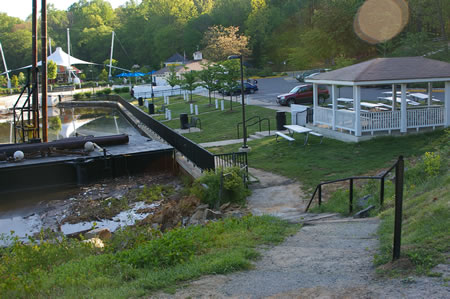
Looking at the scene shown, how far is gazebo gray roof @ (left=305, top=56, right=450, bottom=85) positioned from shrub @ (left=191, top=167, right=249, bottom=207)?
7.47 meters

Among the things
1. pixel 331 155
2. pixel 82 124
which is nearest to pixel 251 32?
pixel 82 124

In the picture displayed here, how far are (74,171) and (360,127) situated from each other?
1154cm

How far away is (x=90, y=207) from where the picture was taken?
16.2 metres

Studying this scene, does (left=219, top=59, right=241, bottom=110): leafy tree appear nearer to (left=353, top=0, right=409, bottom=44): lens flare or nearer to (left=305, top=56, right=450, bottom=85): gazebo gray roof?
(left=305, top=56, right=450, bottom=85): gazebo gray roof

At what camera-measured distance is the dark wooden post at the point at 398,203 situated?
18.2 feet

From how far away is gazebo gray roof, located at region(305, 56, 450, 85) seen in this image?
1852 cm

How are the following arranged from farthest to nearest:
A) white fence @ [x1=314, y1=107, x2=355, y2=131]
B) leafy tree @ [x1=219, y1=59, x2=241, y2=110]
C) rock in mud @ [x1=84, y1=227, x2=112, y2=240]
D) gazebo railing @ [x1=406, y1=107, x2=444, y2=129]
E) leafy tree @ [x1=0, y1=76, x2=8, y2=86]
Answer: leafy tree @ [x1=0, y1=76, x2=8, y2=86] → leafy tree @ [x1=219, y1=59, x2=241, y2=110] → white fence @ [x1=314, y1=107, x2=355, y2=131] → gazebo railing @ [x1=406, y1=107, x2=444, y2=129] → rock in mud @ [x1=84, y1=227, x2=112, y2=240]

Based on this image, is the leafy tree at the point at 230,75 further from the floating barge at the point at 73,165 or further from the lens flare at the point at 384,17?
the lens flare at the point at 384,17

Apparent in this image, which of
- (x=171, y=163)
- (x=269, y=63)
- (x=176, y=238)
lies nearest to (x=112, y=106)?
(x=269, y=63)

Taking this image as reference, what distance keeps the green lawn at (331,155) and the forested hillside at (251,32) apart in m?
23.4

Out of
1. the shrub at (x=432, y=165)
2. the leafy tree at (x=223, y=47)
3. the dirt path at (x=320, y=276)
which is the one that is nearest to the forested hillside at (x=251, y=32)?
the leafy tree at (x=223, y=47)

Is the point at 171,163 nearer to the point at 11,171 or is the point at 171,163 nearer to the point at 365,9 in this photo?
the point at 11,171

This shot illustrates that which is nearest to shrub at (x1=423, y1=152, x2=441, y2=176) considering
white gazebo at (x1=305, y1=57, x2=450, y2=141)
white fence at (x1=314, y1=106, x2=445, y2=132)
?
white gazebo at (x1=305, y1=57, x2=450, y2=141)

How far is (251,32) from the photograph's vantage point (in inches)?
3270
